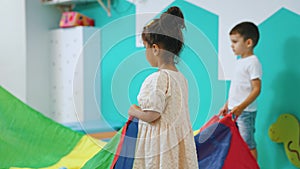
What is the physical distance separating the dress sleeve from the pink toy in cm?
220

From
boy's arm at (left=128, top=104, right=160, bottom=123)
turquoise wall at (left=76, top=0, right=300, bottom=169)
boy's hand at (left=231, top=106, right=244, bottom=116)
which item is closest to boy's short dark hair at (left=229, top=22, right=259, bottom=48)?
turquoise wall at (left=76, top=0, right=300, bottom=169)

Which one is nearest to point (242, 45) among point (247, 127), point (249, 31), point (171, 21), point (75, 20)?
point (249, 31)

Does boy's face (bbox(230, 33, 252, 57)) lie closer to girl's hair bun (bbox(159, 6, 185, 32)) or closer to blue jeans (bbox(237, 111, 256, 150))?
blue jeans (bbox(237, 111, 256, 150))

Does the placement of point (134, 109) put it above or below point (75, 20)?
below

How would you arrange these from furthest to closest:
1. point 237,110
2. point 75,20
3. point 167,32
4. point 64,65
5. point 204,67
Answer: point 64,65, point 75,20, point 237,110, point 204,67, point 167,32

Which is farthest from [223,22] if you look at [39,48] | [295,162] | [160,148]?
[39,48]

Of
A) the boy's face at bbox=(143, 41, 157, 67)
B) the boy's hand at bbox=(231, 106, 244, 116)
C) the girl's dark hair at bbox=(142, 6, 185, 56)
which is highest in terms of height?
the girl's dark hair at bbox=(142, 6, 185, 56)

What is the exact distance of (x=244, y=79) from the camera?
7.47 ft

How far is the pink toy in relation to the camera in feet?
11.4

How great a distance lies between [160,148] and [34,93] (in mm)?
2475

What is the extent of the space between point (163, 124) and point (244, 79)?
1.00m

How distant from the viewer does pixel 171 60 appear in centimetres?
144

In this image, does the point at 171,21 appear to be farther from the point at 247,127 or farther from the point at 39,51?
the point at 39,51

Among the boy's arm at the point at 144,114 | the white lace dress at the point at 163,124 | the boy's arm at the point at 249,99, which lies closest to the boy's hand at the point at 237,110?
the boy's arm at the point at 249,99
